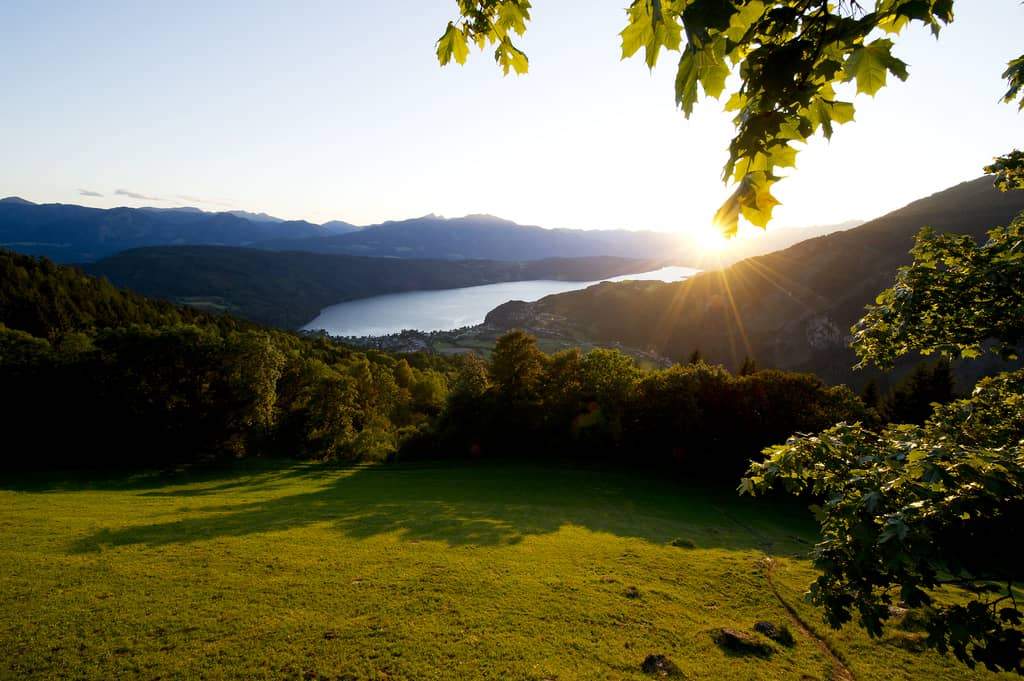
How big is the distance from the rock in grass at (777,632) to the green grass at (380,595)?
24 centimetres

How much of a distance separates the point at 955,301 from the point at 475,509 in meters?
23.5

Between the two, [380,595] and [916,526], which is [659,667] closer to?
[380,595]

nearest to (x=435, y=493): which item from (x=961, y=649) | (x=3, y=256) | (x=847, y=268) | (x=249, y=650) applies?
(x=249, y=650)

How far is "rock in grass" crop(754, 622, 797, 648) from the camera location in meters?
12.5

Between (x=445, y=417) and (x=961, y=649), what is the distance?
156 feet

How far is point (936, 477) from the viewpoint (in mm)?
3264

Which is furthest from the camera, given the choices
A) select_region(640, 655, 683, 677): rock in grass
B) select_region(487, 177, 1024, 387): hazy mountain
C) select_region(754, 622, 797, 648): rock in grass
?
select_region(487, 177, 1024, 387): hazy mountain

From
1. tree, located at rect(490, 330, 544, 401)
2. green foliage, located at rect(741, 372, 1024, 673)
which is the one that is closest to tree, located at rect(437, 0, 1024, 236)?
green foliage, located at rect(741, 372, 1024, 673)

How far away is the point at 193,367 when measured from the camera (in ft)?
150

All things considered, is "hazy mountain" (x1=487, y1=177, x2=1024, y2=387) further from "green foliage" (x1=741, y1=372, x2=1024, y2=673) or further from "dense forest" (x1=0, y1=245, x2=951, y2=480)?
"green foliage" (x1=741, y1=372, x2=1024, y2=673)

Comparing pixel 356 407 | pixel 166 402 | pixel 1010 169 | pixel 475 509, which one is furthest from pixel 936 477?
pixel 356 407

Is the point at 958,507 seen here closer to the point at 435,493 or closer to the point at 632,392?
the point at 435,493

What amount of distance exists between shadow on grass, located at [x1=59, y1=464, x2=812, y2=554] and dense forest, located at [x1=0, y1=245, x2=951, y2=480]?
504cm

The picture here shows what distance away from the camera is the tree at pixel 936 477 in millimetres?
3457
